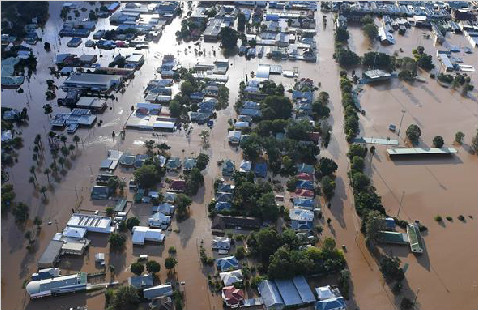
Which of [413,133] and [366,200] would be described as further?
[413,133]

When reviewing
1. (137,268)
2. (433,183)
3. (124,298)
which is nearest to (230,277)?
(137,268)

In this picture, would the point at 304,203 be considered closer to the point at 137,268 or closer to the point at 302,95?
the point at 137,268

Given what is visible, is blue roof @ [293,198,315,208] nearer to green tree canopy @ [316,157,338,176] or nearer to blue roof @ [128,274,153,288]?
green tree canopy @ [316,157,338,176]

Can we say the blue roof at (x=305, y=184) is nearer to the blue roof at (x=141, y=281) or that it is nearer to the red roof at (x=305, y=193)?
the red roof at (x=305, y=193)

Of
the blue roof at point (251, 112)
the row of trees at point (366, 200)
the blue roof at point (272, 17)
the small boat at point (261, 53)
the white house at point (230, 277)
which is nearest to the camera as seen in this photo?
the white house at point (230, 277)

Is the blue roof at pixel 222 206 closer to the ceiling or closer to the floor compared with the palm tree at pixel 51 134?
closer to the floor

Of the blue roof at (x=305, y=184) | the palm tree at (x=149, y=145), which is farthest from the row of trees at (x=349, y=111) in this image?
the palm tree at (x=149, y=145)

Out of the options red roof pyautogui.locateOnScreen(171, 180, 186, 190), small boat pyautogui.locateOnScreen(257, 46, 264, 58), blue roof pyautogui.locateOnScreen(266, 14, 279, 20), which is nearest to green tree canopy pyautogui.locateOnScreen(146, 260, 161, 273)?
red roof pyautogui.locateOnScreen(171, 180, 186, 190)

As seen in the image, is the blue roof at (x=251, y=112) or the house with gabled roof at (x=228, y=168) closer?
the house with gabled roof at (x=228, y=168)
